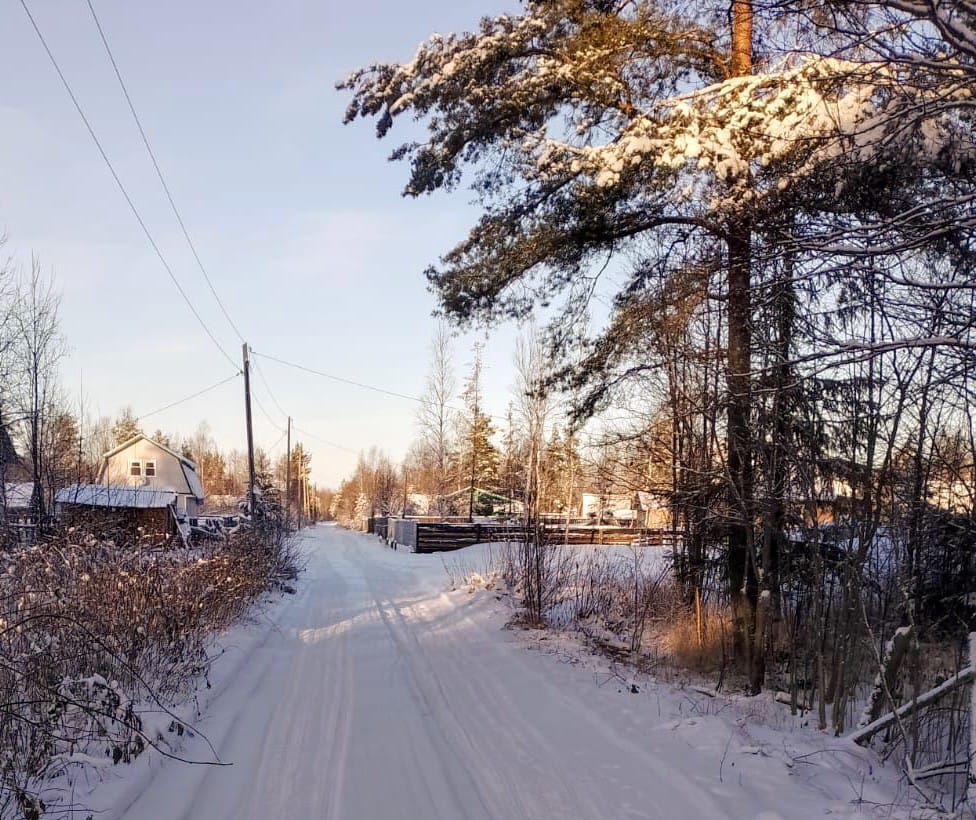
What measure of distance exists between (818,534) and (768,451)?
1.03 m

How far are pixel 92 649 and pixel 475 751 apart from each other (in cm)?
320

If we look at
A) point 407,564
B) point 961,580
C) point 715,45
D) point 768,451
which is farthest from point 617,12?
point 407,564

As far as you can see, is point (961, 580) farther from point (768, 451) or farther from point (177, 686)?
point (177, 686)

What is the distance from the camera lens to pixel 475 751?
5406mm

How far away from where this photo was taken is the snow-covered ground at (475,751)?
438cm

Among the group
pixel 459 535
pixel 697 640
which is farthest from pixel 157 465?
pixel 697 640

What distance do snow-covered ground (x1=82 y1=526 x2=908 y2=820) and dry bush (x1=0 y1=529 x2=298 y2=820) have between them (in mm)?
349

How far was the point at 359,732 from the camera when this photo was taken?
5.79m

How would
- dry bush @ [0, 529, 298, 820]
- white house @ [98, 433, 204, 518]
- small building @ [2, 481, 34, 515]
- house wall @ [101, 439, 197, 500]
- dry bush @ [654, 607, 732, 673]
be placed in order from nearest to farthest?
dry bush @ [0, 529, 298, 820], dry bush @ [654, 607, 732, 673], small building @ [2, 481, 34, 515], white house @ [98, 433, 204, 518], house wall @ [101, 439, 197, 500]

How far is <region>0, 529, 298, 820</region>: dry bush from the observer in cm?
449

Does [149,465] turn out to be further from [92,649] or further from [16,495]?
[92,649]

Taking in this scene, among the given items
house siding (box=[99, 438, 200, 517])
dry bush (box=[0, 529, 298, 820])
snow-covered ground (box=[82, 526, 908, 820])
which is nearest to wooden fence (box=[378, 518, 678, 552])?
snow-covered ground (box=[82, 526, 908, 820])

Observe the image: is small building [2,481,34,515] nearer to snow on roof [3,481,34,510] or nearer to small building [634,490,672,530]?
snow on roof [3,481,34,510]

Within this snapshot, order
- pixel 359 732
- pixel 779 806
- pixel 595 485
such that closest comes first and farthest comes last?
pixel 779 806 < pixel 359 732 < pixel 595 485
